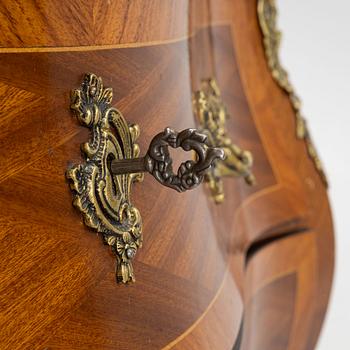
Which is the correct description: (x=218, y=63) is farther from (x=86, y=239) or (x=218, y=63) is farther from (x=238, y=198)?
(x=86, y=239)

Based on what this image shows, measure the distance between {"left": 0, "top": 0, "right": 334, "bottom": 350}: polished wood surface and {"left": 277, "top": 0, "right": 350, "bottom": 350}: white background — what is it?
1.11 meters

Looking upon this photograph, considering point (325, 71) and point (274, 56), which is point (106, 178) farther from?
point (325, 71)

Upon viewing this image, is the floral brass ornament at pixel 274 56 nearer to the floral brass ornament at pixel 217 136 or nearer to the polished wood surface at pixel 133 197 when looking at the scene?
the polished wood surface at pixel 133 197

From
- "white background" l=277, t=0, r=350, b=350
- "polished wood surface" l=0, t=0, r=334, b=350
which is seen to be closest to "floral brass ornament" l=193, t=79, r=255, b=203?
"polished wood surface" l=0, t=0, r=334, b=350

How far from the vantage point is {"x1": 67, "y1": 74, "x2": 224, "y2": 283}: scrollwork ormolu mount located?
0.51 meters

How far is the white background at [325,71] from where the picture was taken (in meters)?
2.03

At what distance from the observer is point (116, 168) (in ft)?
1.77

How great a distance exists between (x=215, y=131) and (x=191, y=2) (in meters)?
0.11

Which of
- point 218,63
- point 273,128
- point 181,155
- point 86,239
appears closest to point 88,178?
point 86,239

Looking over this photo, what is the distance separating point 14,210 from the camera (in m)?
0.46

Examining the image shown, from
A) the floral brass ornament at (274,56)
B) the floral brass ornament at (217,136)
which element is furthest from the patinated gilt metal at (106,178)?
the floral brass ornament at (274,56)

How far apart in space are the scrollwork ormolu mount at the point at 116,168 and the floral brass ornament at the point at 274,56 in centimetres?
45

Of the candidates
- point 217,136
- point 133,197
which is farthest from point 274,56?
point 133,197

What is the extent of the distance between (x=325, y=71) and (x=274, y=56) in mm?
1058
